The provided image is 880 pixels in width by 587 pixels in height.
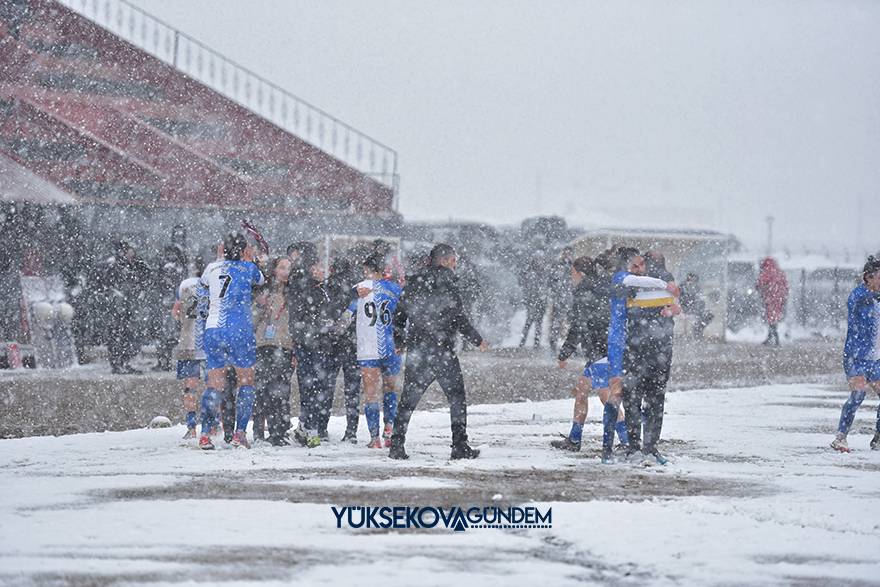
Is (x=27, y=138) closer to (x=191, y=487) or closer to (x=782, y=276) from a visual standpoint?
(x=782, y=276)

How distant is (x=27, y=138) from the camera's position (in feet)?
88.4

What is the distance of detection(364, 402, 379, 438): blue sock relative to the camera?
1075cm

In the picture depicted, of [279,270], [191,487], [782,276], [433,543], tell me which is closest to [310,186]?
[782,276]

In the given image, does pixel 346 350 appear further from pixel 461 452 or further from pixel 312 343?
pixel 461 452

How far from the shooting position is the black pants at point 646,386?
9.81 metres

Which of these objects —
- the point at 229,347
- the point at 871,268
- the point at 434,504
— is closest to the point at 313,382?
the point at 229,347

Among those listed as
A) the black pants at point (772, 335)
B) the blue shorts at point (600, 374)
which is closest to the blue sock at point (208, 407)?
the blue shorts at point (600, 374)

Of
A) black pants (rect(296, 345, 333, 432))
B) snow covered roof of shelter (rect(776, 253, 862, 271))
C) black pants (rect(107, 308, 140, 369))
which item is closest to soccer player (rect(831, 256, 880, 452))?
black pants (rect(296, 345, 333, 432))

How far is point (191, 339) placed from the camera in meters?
11.0

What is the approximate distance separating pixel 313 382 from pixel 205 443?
1058 millimetres

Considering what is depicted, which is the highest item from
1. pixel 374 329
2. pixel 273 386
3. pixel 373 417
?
pixel 374 329

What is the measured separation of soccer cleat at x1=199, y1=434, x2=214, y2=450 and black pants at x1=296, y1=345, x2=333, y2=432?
0.90 meters

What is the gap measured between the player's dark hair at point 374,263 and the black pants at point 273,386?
99 centimetres

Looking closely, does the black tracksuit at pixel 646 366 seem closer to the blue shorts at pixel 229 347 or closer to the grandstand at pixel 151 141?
the blue shorts at pixel 229 347
